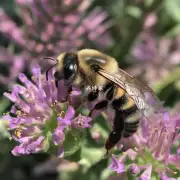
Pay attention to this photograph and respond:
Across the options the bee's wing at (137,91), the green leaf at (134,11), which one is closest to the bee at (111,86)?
the bee's wing at (137,91)

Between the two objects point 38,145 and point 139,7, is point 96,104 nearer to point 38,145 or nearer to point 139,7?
point 38,145

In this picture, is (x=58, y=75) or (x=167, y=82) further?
(x=167, y=82)

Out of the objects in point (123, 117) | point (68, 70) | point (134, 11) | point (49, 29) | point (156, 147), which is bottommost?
point (156, 147)

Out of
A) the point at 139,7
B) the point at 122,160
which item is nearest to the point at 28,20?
the point at 139,7

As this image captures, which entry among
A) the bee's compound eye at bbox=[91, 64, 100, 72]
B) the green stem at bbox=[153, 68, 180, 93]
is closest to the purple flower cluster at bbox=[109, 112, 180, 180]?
the bee's compound eye at bbox=[91, 64, 100, 72]

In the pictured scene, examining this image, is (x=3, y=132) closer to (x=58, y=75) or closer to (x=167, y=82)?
(x=58, y=75)

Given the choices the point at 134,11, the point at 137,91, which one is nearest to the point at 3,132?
the point at 137,91
